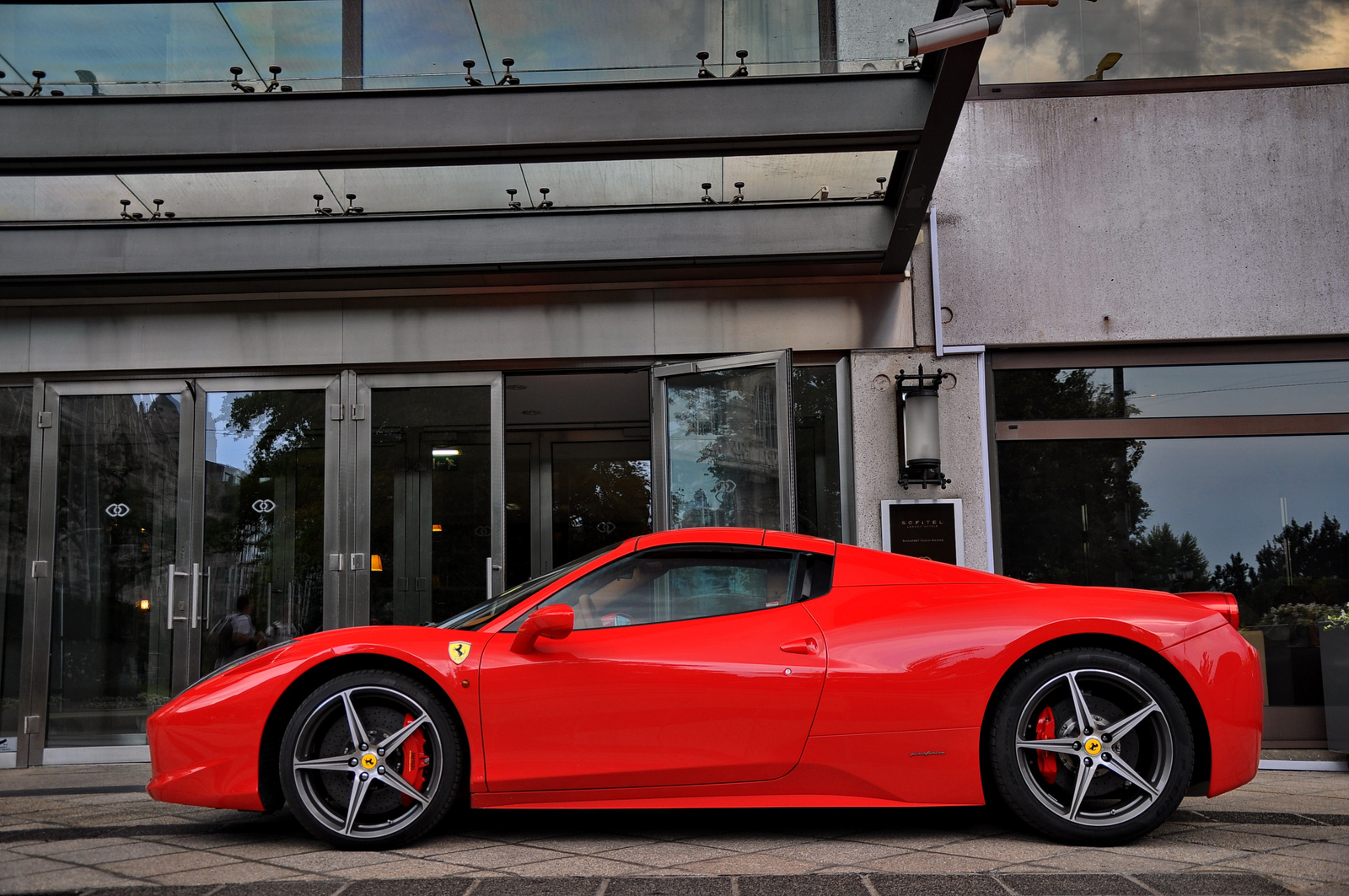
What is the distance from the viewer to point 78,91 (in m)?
5.40

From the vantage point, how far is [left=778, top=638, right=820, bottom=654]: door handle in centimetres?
334

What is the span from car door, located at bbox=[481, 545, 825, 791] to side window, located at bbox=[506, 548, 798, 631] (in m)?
0.08

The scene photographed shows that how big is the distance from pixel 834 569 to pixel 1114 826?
3.96 feet

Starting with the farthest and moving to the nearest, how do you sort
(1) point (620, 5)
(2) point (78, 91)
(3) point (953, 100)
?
(1) point (620, 5), (2) point (78, 91), (3) point (953, 100)

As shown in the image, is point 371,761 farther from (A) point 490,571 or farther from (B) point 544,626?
(A) point 490,571

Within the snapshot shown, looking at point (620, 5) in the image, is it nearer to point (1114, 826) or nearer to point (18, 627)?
point (1114, 826)

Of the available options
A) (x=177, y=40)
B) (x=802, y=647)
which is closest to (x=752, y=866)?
(x=802, y=647)

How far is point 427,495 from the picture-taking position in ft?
22.1

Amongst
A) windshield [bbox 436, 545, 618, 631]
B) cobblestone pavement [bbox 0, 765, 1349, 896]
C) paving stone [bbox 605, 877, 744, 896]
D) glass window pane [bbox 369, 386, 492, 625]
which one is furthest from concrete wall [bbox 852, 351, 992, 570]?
paving stone [bbox 605, 877, 744, 896]

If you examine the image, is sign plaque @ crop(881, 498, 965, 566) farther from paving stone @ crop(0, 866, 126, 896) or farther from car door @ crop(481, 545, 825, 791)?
paving stone @ crop(0, 866, 126, 896)

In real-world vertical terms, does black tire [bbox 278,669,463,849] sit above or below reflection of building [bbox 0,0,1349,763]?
below

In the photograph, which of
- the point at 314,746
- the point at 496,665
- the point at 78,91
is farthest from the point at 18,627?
the point at 496,665

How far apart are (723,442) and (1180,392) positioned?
305 centimetres

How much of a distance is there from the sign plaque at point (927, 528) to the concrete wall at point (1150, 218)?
3.74 feet
